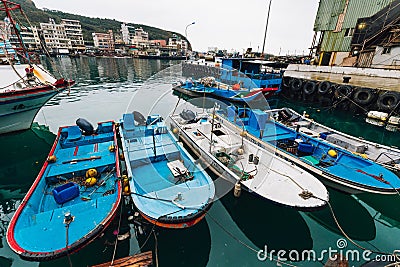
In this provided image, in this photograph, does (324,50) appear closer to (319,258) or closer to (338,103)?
(338,103)

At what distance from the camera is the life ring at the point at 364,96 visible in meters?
18.0

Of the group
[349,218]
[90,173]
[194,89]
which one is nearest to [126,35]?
[194,89]

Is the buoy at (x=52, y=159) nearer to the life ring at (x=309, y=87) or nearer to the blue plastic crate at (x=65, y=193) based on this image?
the blue plastic crate at (x=65, y=193)

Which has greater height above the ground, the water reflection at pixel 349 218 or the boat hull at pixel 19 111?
the boat hull at pixel 19 111

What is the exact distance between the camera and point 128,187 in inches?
268

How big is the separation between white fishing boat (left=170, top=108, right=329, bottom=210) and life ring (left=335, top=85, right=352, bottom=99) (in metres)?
16.6

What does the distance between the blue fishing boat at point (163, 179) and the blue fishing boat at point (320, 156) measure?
4.10m

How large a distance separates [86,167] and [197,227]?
198 inches

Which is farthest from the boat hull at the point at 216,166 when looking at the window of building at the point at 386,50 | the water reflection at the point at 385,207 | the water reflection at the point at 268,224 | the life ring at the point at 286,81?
the window of building at the point at 386,50

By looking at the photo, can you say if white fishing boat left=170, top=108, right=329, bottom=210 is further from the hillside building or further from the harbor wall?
the hillside building

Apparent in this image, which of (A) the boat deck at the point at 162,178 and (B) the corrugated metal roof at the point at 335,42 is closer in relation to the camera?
(A) the boat deck at the point at 162,178

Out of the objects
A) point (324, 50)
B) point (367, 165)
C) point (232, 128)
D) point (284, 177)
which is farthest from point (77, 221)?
point (324, 50)

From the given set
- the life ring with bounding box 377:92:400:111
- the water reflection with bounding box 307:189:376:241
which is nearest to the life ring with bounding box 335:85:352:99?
the life ring with bounding box 377:92:400:111

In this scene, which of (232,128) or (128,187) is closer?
(128,187)
